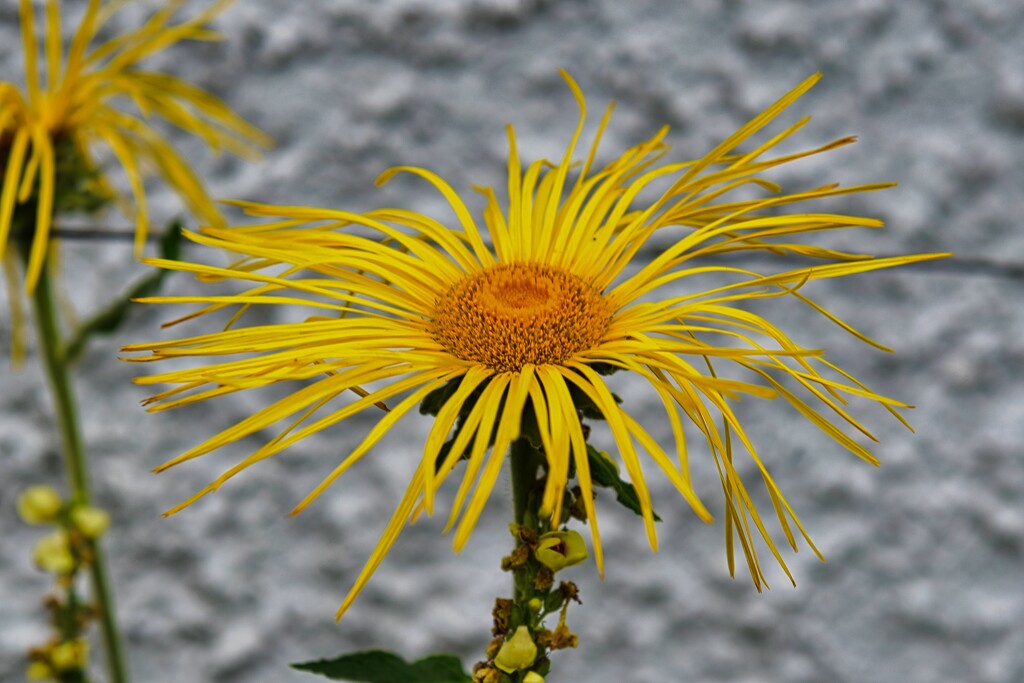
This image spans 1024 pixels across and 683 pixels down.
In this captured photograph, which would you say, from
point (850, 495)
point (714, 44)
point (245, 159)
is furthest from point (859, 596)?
point (245, 159)

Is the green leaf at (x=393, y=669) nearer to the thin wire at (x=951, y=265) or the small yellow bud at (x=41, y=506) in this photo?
the small yellow bud at (x=41, y=506)

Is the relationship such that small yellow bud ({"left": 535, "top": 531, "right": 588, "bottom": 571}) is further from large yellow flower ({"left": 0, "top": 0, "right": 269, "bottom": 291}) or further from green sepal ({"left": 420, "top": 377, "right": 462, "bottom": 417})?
large yellow flower ({"left": 0, "top": 0, "right": 269, "bottom": 291})

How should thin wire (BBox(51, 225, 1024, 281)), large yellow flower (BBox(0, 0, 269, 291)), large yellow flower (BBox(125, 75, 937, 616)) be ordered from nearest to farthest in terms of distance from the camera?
large yellow flower (BBox(125, 75, 937, 616)), large yellow flower (BBox(0, 0, 269, 291)), thin wire (BBox(51, 225, 1024, 281))

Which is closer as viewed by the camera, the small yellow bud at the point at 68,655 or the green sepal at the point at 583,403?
the green sepal at the point at 583,403

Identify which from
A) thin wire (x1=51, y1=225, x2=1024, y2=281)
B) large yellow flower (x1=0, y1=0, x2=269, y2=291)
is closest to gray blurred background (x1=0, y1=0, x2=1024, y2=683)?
thin wire (x1=51, y1=225, x2=1024, y2=281)

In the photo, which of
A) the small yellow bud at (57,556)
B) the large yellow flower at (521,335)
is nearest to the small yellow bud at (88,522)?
the small yellow bud at (57,556)

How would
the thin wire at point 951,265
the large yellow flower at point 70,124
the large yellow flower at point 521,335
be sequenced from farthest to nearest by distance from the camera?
1. the thin wire at point 951,265
2. the large yellow flower at point 70,124
3. the large yellow flower at point 521,335
